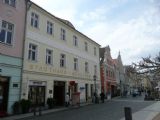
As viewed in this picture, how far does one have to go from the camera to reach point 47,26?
81.0ft

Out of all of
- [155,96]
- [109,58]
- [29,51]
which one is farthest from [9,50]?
[109,58]

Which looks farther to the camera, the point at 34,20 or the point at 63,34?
the point at 63,34

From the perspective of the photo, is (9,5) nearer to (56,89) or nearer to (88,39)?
(56,89)

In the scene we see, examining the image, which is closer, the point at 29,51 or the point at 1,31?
the point at 1,31

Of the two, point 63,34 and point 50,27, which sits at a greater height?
point 50,27

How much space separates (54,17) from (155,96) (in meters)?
20.8

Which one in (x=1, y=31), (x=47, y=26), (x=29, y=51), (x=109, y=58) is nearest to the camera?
(x=1, y=31)

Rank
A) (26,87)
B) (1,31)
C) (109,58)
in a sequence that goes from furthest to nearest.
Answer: (109,58) < (26,87) < (1,31)

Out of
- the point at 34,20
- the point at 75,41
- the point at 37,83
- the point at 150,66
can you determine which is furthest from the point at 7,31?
the point at 150,66

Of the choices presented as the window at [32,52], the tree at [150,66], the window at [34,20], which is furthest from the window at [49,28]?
the tree at [150,66]

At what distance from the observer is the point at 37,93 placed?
2191 cm

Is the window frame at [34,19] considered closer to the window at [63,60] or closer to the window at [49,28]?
the window at [49,28]

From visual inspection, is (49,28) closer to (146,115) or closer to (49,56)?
(49,56)

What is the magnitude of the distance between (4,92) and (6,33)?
510cm
